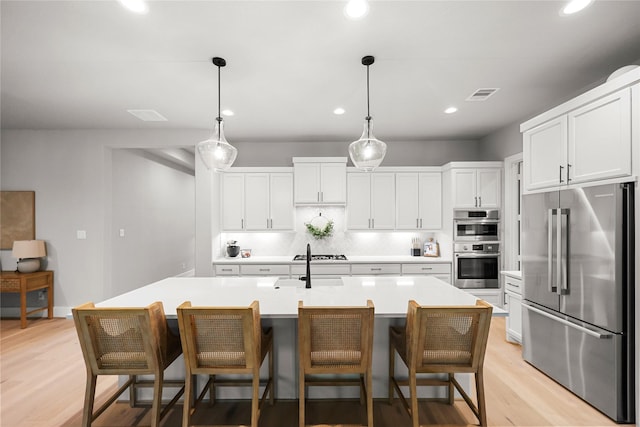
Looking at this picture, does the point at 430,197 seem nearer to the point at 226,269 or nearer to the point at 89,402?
the point at 226,269

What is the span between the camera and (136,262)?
5516mm

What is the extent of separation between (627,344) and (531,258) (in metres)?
0.97

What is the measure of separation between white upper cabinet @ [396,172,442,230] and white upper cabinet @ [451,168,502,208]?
1.11 ft

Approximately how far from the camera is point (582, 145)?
8.18ft

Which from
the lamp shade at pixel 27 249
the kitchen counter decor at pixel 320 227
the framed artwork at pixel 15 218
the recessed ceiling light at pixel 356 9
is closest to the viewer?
the recessed ceiling light at pixel 356 9

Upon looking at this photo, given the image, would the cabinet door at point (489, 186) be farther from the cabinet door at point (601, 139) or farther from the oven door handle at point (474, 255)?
the cabinet door at point (601, 139)


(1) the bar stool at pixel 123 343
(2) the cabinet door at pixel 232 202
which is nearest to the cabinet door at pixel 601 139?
(1) the bar stool at pixel 123 343

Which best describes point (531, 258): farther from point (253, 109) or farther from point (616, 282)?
point (253, 109)

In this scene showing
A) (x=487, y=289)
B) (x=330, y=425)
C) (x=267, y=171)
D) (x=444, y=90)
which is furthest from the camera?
(x=267, y=171)

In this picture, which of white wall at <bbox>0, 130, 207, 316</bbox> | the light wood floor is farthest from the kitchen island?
white wall at <bbox>0, 130, 207, 316</bbox>

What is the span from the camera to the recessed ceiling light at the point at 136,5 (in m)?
1.94

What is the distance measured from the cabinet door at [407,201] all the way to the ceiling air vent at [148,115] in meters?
3.38

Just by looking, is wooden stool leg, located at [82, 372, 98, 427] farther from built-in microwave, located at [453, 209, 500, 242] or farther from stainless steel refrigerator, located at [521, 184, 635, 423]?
built-in microwave, located at [453, 209, 500, 242]

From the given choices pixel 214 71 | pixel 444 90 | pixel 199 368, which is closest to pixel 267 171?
pixel 214 71
